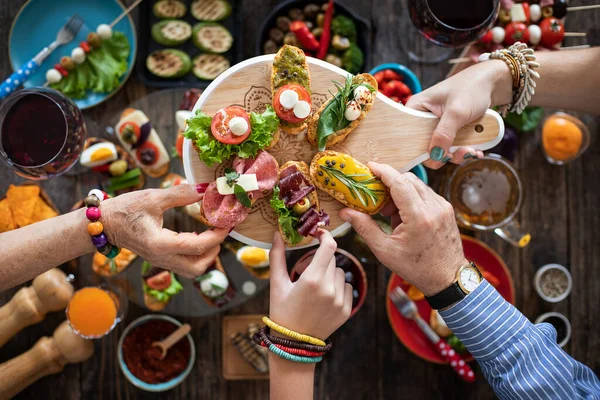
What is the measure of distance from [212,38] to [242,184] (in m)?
1.17

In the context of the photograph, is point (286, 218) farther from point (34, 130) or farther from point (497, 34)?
point (497, 34)

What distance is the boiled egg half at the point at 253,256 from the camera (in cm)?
250

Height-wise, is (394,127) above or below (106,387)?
above

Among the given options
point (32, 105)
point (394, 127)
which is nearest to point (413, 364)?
point (394, 127)

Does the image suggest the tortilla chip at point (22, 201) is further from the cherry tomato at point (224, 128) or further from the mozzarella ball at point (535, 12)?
the mozzarella ball at point (535, 12)

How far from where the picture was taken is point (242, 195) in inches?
74.6

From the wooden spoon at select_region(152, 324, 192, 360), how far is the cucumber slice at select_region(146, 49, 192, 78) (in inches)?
52.8

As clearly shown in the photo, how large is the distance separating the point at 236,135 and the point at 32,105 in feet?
3.50

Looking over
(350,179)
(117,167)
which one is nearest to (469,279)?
(350,179)

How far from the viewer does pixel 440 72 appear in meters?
2.79

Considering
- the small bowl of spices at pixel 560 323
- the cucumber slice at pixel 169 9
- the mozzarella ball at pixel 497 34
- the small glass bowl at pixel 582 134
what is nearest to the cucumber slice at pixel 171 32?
the cucumber slice at pixel 169 9

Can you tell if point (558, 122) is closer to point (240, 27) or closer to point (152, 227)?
point (240, 27)

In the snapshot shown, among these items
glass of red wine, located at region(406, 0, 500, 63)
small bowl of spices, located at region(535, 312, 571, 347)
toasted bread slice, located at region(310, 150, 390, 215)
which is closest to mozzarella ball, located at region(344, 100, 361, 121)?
toasted bread slice, located at region(310, 150, 390, 215)

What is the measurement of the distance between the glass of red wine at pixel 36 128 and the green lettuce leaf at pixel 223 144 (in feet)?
2.41
